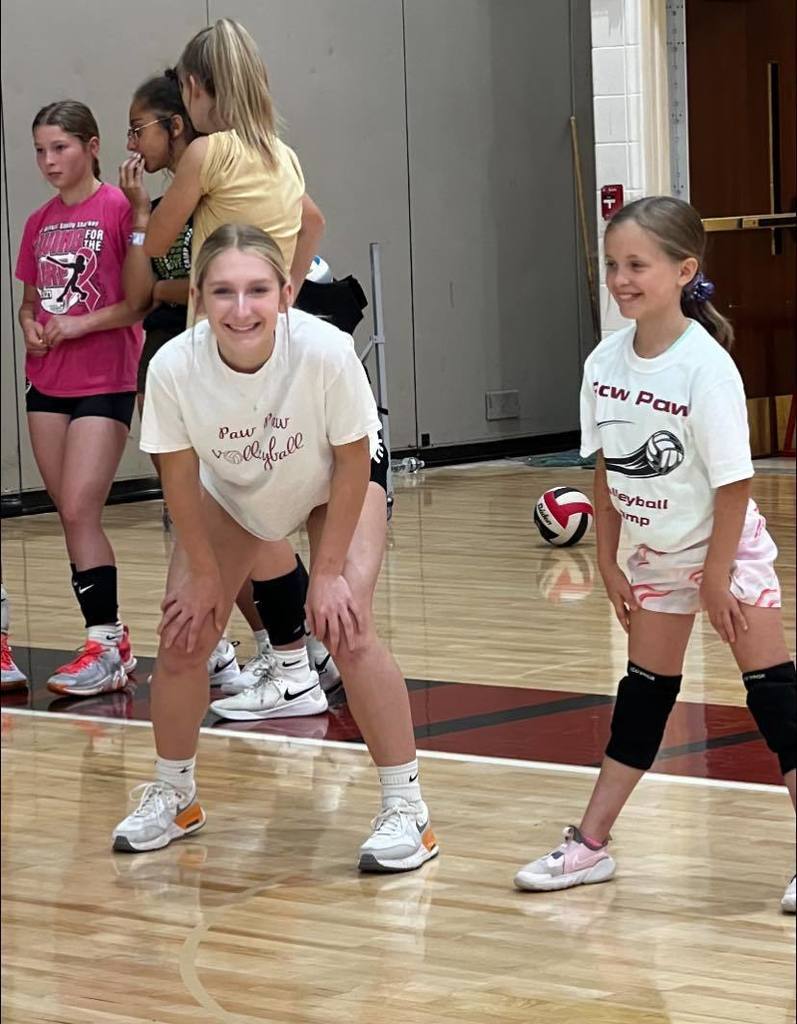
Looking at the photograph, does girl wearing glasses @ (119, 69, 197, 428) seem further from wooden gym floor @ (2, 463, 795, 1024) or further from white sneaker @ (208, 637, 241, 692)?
wooden gym floor @ (2, 463, 795, 1024)

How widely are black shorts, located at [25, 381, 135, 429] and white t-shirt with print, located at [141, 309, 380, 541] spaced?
153 cm

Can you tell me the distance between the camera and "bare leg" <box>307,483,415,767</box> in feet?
10.2

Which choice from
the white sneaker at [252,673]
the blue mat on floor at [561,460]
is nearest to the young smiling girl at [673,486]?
the white sneaker at [252,673]

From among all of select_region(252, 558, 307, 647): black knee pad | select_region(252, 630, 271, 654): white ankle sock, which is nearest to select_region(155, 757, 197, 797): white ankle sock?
select_region(252, 558, 307, 647): black knee pad

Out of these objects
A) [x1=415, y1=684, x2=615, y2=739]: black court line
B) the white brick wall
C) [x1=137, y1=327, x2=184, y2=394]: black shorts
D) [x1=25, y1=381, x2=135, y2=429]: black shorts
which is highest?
the white brick wall

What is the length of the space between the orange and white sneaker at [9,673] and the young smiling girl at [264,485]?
1329mm

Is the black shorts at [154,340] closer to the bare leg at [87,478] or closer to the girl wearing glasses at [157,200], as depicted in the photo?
the girl wearing glasses at [157,200]

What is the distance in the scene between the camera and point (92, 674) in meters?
4.57

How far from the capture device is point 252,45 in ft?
12.8

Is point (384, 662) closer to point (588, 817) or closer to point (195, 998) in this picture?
point (588, 817)

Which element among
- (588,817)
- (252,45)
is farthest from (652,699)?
(252,45)

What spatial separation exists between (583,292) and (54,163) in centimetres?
731

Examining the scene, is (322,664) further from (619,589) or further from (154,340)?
(619,589)

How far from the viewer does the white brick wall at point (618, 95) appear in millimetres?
9430
